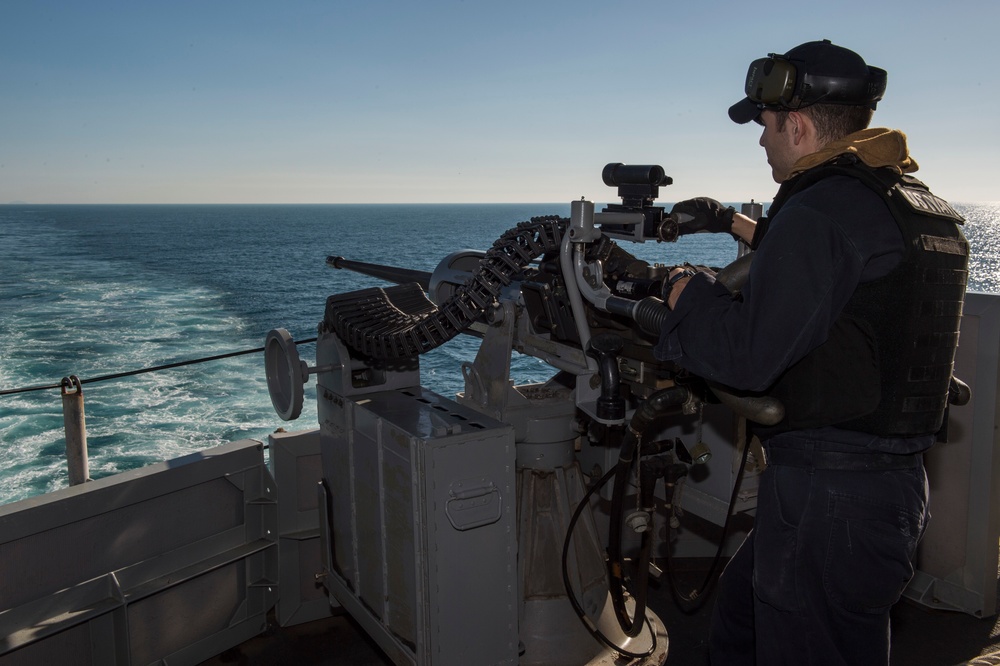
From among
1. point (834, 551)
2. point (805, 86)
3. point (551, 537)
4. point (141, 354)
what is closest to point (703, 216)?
point (805, 86)

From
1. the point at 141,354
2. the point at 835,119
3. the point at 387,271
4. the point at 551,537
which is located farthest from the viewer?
the point at 141,354

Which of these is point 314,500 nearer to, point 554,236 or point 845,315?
point 554,236

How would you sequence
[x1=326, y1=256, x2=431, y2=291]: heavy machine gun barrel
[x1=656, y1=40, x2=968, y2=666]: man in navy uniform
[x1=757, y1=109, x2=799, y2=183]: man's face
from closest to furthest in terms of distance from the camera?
[x1=656, y1=40, x2=968, y2=666]: man in navy uniform < [x1=757, y1=109, x2=799, y2=183]: man's face < [x1=326, y1=256, x2=431, y2=291]: heavy machine gun barrel

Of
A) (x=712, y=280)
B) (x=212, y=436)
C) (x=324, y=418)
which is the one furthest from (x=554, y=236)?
(x=212, y=436)

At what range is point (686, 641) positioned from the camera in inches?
135

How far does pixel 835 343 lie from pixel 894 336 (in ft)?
0.37

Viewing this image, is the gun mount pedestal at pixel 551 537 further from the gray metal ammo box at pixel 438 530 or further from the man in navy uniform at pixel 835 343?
the man in navy uniform at pixel 835 343

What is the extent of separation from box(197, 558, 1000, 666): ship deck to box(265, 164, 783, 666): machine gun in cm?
29

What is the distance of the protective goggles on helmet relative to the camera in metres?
1.67

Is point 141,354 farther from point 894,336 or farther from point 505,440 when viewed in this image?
point 894,336

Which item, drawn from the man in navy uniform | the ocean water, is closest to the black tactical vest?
the man in navy uniform

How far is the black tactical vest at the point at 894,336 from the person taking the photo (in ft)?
5.24

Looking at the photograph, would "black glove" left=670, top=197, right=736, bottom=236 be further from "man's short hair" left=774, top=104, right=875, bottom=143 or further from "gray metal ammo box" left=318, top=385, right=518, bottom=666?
"gray metal ammo box" left=318, top=385, right=518, bottom=666

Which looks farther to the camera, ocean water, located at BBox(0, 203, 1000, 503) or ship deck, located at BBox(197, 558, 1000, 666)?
ocean water, located at BBox(0, 203, 1000, 503)
